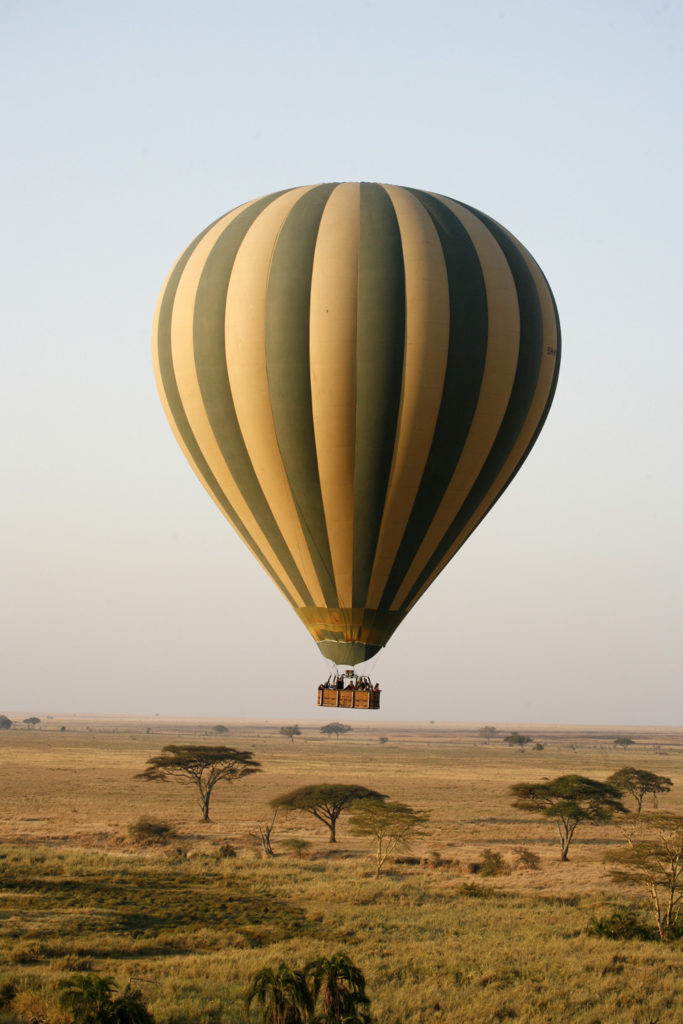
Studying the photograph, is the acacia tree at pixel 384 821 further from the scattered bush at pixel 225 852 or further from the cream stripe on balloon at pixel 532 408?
the cream stripe on balloon at pixel 532 408

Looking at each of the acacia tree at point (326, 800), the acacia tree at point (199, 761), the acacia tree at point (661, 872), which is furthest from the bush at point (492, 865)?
the acacia tree at point (199, 761)

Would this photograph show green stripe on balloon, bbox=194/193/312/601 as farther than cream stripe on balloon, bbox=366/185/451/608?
Yes

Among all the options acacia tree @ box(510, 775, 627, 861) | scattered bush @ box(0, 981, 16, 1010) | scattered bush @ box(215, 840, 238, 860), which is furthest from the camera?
acacia tree @ box(510, 775, 627, 861)

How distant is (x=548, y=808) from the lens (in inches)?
1827

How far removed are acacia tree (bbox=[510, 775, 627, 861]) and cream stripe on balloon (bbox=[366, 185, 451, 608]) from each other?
85.3ft

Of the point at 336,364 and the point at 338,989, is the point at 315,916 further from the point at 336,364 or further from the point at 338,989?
the point at 336,364

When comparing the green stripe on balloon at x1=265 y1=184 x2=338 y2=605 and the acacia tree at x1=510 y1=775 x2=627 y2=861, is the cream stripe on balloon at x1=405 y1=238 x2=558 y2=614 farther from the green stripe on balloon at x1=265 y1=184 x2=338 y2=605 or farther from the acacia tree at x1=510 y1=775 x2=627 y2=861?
the acacia tree at x1=510 y1=775 x2=627 y2=861

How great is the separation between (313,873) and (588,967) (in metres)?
14.0

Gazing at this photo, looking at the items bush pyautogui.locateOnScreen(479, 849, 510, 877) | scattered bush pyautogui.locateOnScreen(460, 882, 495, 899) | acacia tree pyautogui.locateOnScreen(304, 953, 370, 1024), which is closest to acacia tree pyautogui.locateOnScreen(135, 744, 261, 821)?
bush pyautogui.locateOnScreen(479, 849, 510, 877)

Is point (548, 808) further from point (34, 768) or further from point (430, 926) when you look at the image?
point (34, 768)

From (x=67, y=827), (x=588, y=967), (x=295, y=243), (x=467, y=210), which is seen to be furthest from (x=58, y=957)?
(x=67, y=827)

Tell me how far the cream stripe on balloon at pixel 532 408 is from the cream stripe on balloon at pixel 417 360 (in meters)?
2.43

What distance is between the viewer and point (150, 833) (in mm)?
44281

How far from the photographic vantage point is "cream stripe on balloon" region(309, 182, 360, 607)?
897 inches
